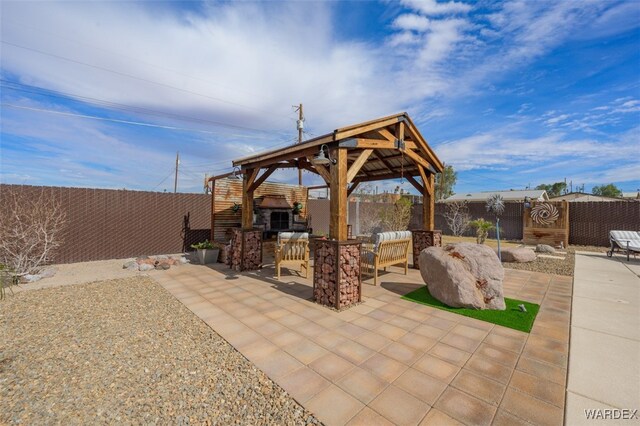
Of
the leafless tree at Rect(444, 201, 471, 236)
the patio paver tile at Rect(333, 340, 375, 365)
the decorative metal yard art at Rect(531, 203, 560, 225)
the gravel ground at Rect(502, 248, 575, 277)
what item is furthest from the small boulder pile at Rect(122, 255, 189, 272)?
the decorative metal yard art at Rect(531, 203, 560, 225)

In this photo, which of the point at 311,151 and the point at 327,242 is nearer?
the point at 327,242

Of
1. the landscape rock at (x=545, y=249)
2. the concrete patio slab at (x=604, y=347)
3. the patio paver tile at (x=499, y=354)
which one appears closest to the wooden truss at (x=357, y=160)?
the patio paver tile at (x=499, y=354)

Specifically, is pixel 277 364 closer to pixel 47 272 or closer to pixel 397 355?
pixel 397 355

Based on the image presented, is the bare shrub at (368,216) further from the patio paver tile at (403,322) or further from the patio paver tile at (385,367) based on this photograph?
the patio paver tile at (385,367)

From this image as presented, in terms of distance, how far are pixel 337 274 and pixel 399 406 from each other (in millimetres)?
2303

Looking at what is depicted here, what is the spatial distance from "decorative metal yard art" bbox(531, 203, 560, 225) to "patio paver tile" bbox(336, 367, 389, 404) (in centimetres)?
1303

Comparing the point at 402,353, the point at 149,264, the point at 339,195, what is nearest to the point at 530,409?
the point at 402,353

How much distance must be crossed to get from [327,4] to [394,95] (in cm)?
384

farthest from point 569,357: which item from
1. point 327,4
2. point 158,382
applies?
point 327,4

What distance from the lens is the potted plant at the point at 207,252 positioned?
7.93 meters

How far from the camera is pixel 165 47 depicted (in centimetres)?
856

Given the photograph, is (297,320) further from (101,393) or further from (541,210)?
(541,210)

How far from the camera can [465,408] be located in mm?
2094

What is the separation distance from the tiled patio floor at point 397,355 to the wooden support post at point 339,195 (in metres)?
1.33
